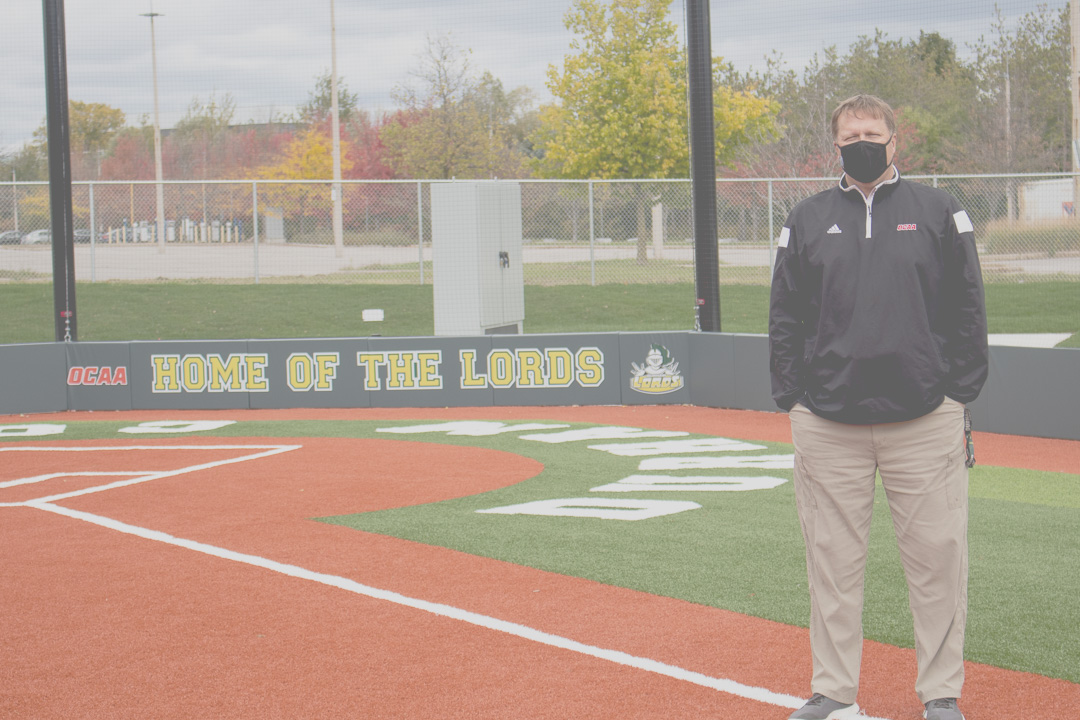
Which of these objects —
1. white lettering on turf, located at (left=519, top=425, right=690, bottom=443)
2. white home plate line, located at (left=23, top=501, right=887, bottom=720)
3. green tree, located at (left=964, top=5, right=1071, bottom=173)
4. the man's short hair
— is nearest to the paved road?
green tree, located at (left=964, top=5, right=1071, bottom=173)

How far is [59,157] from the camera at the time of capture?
15.3 m

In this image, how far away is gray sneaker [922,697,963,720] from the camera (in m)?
3.70

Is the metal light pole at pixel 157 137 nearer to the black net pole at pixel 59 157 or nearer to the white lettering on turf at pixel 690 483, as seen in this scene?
the black net pole at pixel 59 157

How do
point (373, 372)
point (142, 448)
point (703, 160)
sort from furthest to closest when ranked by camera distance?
1. point (373, 372)
2. point (703, 160)
3. point (142, 448)

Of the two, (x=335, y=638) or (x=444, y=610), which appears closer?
(x=335, y=638)

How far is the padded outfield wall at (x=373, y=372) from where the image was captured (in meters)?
14.5

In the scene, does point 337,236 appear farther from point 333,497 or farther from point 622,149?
point 333,497

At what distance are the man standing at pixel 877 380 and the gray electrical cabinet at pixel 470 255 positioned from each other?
12.6m

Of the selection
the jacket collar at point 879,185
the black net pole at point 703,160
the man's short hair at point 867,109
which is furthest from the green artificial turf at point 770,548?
the black net pole at point 703,160

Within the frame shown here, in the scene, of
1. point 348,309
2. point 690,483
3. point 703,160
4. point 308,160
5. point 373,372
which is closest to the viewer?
point 690,483

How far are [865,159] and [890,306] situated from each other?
1.61 feet

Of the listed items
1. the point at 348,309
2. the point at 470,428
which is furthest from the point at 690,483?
the point at 348,309

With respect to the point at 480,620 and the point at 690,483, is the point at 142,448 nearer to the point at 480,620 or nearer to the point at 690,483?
the point at 690,483

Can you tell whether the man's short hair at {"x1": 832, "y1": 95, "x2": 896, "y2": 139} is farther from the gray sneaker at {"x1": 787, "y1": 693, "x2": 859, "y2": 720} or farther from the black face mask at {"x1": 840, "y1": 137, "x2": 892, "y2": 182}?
the gray sneaker at {"x1": 787, "y1": 693, "x2": 859, "y2": 720}
